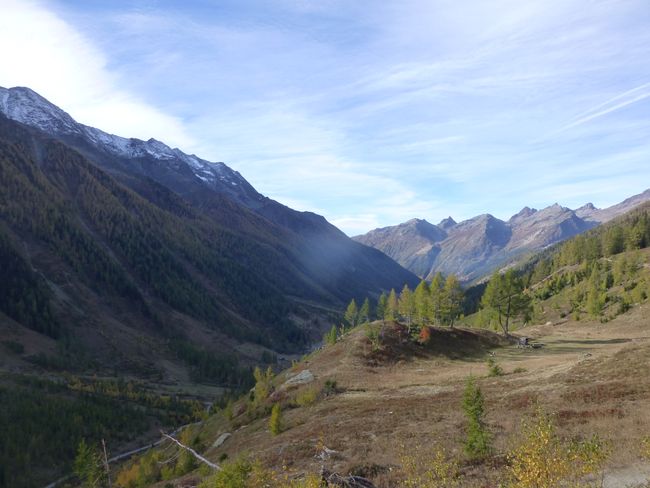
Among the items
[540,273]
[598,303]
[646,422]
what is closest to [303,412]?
[646,422]

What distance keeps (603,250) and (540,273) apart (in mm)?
28434

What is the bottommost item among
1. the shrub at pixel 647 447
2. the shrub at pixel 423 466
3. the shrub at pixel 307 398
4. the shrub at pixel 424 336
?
the shrub at pixel 307 398

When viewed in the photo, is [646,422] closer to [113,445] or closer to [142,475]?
[142,475]

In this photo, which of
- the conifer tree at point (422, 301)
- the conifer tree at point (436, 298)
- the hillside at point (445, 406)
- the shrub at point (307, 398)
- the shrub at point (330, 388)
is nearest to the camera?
the hillside at point (445, 406)

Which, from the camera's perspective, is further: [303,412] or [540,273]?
[540,273]

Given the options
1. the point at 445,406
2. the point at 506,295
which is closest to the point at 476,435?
the point at 445,406

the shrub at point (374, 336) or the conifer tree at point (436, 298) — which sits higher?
the conifer tree at point (436, 298)

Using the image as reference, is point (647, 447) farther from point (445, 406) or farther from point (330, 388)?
point (330, 388)

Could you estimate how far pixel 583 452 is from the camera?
1303 cm

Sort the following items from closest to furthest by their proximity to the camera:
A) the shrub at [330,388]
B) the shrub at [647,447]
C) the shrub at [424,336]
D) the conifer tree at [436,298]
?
1. the shrub at [647,447]
2. the shrub at [330,388]
3. the shrub at [424,336]
4. the conifer tree at [436,298]

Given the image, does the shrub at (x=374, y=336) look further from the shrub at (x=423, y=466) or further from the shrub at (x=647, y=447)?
the shrub at (x=647, y=447)

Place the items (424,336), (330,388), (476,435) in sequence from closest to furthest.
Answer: (476,435) → (330,388) → (424,336)

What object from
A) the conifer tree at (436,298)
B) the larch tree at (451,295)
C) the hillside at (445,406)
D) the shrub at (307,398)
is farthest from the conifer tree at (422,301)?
the shrub at (307,398)

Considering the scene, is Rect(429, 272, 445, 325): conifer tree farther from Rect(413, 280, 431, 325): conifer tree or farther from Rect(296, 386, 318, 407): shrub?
Rect(296, 386, 318, 407): shrub
